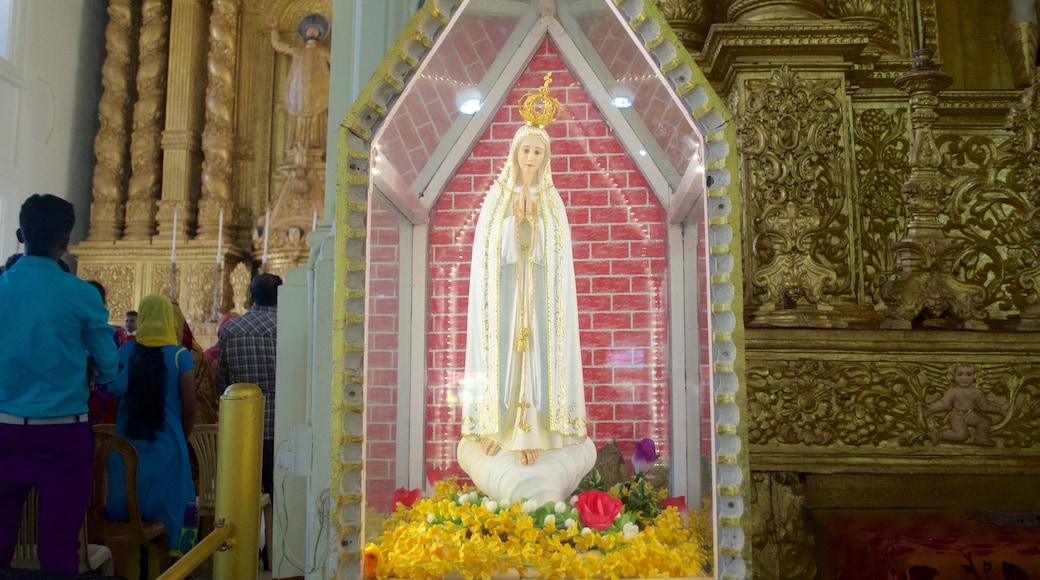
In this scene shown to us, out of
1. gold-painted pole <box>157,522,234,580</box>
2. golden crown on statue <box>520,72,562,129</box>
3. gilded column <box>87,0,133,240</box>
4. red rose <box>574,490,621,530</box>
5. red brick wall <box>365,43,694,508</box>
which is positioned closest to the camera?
gold-painted pole <box>157,522,234,580</box>

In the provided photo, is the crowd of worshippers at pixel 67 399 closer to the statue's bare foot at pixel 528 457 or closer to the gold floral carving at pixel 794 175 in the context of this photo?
the statue's bare foot at pixel 528 457

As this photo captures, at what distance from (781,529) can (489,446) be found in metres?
1.13

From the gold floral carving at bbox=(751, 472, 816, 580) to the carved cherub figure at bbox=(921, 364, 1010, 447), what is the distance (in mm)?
563

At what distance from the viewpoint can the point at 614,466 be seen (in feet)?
9.18

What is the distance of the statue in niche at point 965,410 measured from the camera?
2.75 m

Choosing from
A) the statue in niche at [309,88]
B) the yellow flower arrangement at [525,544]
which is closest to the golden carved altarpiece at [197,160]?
the statue in niche at [309,88]

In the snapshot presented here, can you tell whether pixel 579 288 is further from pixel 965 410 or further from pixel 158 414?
pixel 158 414

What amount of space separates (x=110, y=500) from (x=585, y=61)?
2.65 m

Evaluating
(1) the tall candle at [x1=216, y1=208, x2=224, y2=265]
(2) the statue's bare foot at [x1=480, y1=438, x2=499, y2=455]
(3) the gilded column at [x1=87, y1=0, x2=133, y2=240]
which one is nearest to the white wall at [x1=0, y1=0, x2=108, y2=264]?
(3) the gilded column at [x1=87, y1=0, x2=133, y2=240]

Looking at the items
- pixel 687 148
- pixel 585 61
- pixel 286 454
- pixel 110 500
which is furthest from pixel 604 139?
pixel 110 500

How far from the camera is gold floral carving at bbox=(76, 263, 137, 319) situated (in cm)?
769

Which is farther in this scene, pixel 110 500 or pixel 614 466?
pixel 110 500

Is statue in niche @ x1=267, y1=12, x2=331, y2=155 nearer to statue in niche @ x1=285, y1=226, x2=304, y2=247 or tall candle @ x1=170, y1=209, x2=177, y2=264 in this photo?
statue in niche @ x1=285, y1=226, x2=304, y2=247

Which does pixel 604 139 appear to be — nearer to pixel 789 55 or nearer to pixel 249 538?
pixel 789 55
